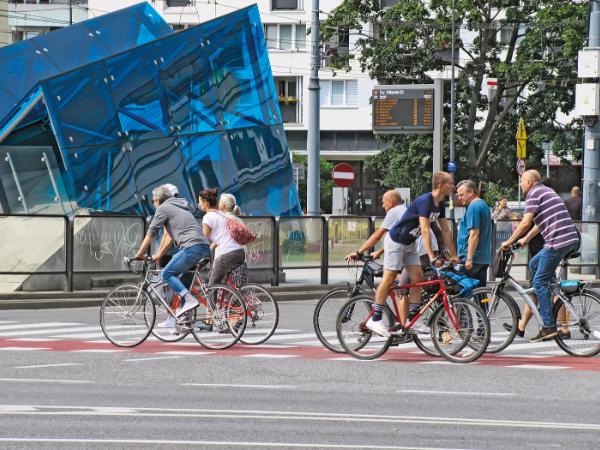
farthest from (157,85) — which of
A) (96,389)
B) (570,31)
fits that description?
(570,31)

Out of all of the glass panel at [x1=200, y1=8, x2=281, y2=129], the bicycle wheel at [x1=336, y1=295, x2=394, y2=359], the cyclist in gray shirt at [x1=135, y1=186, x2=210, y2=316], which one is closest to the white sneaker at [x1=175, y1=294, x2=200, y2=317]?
the cyclist in gray shirt at [x1=135, y1=186, x2=210, y2=316]

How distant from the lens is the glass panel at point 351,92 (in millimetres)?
75375

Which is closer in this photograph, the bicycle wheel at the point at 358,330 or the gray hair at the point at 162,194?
the bicycle wheel at the point at 358,330

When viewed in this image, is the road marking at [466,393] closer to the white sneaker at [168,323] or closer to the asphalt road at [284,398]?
the asphalt road at [284,398]

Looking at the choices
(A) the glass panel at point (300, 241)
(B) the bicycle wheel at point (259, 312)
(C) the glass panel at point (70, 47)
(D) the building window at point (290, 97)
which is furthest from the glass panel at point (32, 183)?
(D) the building window at point (290, 97)

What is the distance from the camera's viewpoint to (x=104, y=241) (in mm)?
22984

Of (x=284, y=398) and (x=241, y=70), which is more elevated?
(x=241, y=70)

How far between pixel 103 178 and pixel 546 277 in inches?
565

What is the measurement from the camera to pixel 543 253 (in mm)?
13953

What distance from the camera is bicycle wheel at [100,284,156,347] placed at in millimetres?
14914

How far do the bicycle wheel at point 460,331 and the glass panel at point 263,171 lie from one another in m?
16.9

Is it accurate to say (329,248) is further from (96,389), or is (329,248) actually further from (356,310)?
(96,389)

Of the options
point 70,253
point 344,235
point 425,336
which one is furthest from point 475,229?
point 344,235

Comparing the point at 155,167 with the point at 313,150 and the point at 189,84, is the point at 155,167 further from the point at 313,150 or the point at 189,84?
the point at 313,150
